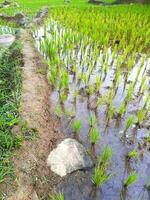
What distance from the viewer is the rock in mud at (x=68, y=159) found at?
366cm

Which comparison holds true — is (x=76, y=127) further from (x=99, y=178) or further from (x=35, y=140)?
(x=99, y=178)

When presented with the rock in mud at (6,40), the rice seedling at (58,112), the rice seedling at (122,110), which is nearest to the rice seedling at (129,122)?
the rice seedling at (122,110)

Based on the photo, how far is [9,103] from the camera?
4.25 meters

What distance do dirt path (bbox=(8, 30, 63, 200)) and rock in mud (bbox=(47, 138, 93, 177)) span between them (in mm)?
85

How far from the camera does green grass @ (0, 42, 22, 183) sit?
3.35 m

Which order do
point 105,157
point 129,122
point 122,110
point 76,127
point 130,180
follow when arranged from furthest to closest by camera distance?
1. point 122,110
2. point 76,127
3. point 129,122
4. point 105,157
5. point 130,180

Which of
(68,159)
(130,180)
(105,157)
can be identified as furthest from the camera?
(68,159)

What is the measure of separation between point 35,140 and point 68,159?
0.45 m

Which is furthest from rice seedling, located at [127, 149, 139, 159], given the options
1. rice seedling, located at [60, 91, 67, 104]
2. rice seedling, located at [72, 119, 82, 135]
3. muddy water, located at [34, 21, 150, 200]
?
rice seedling, located at [60, 91, 67, 104]

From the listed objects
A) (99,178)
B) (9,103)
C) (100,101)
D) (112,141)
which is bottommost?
(112,141)

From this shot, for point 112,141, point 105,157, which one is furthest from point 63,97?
point 105,157

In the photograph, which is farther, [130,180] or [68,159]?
[68,159]

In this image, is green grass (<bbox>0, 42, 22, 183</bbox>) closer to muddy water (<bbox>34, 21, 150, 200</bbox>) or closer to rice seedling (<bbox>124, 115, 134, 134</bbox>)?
muddy water (<bbox>34, 21, 150, 200</bbox>)

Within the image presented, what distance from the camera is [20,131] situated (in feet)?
12.5
